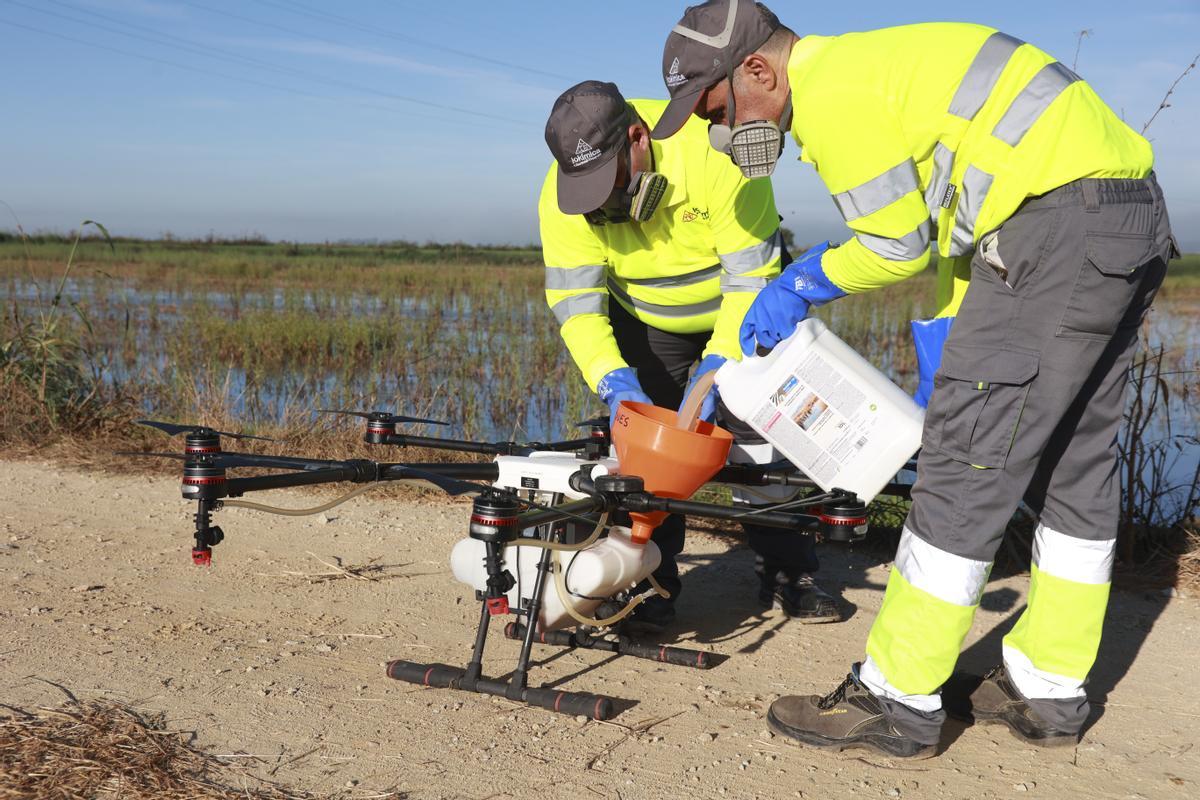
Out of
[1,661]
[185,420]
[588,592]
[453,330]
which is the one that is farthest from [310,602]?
[453,330]

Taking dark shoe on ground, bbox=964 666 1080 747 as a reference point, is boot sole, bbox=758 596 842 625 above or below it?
below

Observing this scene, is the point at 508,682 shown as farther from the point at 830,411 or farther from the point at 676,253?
the point at 676,253

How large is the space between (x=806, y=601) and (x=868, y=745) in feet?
3.80

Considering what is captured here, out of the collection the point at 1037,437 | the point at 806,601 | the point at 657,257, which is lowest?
the point at 806,601

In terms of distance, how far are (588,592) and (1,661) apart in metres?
1.83

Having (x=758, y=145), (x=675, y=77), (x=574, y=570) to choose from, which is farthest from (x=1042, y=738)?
(x=675, y=77)

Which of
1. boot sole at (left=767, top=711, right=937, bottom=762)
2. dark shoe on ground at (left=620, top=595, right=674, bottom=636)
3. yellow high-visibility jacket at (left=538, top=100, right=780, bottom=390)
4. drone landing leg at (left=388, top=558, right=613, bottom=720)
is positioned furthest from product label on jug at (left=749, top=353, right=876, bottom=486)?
dark shoe on ground at (left=620, top=595, right=674, bottom=636)

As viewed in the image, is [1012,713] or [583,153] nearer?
[1012,713]

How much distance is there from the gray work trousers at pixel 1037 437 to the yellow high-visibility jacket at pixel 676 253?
1.00m

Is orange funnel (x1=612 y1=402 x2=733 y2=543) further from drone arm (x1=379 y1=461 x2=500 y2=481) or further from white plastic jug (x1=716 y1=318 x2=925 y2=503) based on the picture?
drone arm (x1=379 y1=461 x2=500 y2=481)

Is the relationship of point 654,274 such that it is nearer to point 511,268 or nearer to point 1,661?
point 1,661

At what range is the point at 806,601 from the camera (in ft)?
13.1

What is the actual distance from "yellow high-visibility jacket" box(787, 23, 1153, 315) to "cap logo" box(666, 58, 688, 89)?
0.31m

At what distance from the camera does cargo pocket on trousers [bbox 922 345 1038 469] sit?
2529 mm
